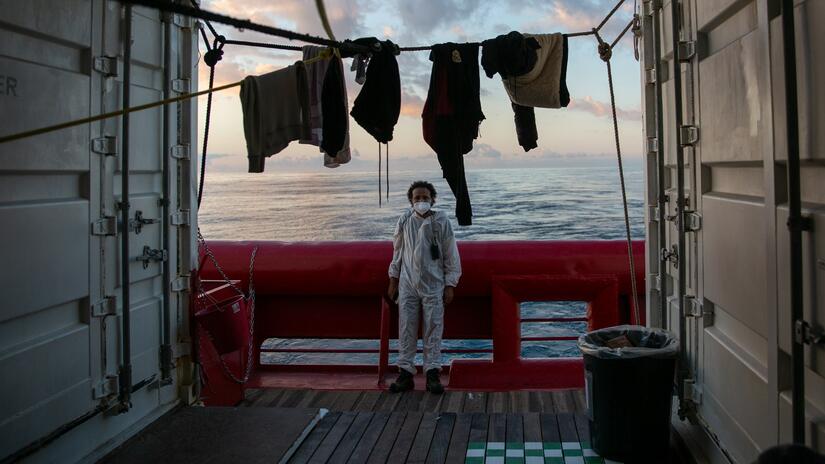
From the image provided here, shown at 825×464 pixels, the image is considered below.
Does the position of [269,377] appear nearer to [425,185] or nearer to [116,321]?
[425,185]

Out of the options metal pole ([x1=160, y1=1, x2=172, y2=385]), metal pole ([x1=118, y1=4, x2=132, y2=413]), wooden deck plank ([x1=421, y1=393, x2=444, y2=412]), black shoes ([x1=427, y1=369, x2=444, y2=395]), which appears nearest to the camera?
metal pole ([x1=118, y1=4, x2=132, y2=413])

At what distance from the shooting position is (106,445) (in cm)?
412

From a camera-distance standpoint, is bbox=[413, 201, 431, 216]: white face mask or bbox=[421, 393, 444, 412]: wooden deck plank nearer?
bbox=[421, 393, 444, 412]: wooden deck plank

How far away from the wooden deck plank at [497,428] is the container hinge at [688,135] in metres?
2.02

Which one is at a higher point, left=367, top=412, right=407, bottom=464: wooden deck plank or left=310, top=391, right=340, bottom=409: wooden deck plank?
left=367, top=412, right=407, bottom=464: wooden deck plank

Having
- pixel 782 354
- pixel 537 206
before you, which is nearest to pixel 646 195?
pixel 782 354

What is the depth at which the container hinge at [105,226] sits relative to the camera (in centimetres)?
395

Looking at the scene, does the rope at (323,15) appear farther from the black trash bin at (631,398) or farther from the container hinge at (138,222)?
the black trash bin at (631,398)

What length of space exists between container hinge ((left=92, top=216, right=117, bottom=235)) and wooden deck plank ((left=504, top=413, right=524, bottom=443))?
257cm

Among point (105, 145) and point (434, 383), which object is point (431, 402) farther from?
point (105, 145)

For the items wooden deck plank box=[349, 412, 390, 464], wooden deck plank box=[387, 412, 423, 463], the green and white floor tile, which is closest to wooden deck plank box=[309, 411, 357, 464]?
wooden deck plank box=[349, 412, 390, 464]

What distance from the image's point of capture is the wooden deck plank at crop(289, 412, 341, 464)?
425cm

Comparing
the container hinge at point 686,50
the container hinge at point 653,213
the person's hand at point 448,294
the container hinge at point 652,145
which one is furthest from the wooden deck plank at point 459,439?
the container hinge at point 686,50

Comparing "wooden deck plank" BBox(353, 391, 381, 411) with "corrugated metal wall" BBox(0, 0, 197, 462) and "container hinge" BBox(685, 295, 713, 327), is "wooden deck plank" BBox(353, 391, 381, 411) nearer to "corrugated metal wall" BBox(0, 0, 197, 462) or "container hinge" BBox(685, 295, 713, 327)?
"corrugated metal wall" BBox(0, 0, 197, 462)
